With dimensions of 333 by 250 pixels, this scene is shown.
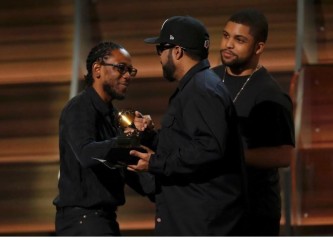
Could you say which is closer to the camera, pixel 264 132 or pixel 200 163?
pixel 200 163

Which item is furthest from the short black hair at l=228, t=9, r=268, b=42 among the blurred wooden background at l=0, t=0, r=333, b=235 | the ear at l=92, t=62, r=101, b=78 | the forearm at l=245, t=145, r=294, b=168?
the blurred wooden background at l=0, t=0, r=333, b=235

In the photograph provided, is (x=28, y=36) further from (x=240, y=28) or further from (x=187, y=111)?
(x=187, y=111)

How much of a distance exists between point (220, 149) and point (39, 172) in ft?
11.1

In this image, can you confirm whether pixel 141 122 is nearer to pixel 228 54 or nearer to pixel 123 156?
pixel 123 156

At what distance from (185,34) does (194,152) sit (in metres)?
0.45

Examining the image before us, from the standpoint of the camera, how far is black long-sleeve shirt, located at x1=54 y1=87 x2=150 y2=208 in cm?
416

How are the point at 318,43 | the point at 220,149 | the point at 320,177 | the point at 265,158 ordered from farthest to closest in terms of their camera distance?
the point at 318,43
the point at 320,177
the point at 265,158
the point at 220,149

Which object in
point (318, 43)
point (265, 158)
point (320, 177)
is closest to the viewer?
point (265, 158)

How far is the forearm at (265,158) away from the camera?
4168 mm

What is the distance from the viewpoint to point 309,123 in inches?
256

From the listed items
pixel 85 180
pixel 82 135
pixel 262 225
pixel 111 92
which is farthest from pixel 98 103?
pixel 262 225

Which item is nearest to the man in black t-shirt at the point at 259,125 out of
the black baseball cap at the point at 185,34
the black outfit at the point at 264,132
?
the black outfit at the point at 264,132

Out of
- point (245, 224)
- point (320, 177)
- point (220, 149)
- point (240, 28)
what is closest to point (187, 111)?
point (220, 149)

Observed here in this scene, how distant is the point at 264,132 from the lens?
14.0ft
